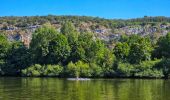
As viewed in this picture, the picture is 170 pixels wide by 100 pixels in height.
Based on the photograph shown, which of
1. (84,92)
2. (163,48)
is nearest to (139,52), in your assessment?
(163,48)

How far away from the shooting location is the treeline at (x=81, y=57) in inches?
5192

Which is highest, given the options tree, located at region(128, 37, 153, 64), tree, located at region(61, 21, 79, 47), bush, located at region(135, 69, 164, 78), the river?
tree, located at region(61, 21, 79, 47)

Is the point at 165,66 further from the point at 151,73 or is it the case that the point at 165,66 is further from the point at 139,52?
the point at 139,52

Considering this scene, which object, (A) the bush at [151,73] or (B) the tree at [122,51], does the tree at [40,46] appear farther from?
(A) the bush at [151,73]

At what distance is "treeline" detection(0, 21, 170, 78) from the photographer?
132m

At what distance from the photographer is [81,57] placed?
144 m

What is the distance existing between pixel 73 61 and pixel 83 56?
13.3ft

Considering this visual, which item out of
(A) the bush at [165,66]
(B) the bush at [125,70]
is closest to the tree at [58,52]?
(B) the bush at [125,70]

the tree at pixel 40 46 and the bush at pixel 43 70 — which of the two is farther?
the tree at pixel 40 46

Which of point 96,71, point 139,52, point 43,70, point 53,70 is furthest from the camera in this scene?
point 139,52

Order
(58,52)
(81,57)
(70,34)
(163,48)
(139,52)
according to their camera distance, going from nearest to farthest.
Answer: (139,52) < (163,48) < (81,57) < (58,52) < (70,34)

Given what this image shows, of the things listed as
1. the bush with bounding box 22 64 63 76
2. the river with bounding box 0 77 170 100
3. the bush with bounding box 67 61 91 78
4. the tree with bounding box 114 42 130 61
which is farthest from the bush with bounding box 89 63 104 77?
Result: the river with bounding box 0 77 170 100

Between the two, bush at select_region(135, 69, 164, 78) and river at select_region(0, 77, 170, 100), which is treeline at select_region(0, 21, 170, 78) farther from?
river at select_region(0, 77, 170, 100)

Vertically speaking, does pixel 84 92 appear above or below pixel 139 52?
below
